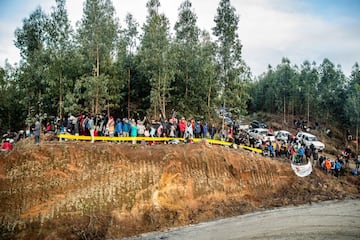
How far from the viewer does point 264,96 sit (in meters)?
72.1

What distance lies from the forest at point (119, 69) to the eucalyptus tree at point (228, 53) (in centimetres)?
10

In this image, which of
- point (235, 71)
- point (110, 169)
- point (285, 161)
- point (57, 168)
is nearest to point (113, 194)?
point (110, 169)

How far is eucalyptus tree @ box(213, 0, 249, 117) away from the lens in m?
31.6

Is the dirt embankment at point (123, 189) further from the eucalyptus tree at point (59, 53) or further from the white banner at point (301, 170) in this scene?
the eucalyptus tree at point (59, 53)

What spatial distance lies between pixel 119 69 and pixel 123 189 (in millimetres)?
18311

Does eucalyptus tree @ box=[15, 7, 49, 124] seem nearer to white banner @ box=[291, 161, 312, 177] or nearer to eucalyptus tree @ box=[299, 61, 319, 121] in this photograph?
white banner @ box=[291, 161, 312, 177]

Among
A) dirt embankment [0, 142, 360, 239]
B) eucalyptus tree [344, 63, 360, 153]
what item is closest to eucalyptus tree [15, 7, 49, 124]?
dirt embankment [0, 142, 360, 239]

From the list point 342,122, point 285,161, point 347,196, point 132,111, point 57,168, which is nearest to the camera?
point 57,168

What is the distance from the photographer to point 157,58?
31.7 m

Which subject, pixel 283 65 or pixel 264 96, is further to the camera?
pixel 264 96

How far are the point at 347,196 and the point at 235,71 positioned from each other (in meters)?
14.7

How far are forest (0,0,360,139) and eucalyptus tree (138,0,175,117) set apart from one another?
0.10 meters

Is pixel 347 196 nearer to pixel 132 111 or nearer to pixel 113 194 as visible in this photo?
pixel 113 194

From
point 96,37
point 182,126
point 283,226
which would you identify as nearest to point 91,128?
point 182,126
